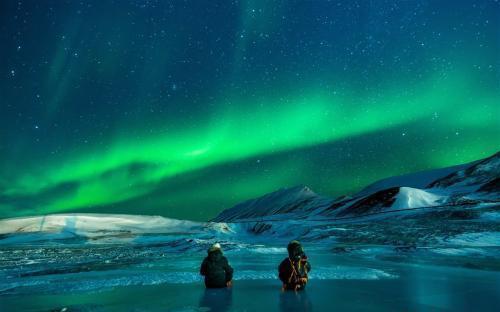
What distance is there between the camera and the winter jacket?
10625mm

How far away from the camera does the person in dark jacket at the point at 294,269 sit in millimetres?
9883

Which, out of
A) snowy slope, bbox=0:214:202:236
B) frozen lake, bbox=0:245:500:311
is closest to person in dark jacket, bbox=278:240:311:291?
frozen lake, bbox=0:245:500:311

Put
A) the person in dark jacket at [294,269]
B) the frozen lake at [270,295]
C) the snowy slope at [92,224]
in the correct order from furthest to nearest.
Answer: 1. the snowy slope at [92,224]
2. the person in dark jacket at [294,269]
3. the frozen lake at [270,295]

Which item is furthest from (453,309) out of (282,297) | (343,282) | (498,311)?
(343,282)

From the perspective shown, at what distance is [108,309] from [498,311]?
7.34 m

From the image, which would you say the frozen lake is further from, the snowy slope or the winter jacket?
the snowy slope

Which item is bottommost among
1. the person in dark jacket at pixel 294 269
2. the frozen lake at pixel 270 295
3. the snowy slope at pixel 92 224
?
the frozen lake at pixel 270 295

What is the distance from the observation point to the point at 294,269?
9844mm

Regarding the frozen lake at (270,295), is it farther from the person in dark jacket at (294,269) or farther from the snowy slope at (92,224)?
the snowy slope at (92,224)

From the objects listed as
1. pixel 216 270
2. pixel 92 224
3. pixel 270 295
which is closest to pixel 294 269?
pixel 270 295

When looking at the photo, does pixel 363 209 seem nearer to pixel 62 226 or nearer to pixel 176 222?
pixel 176 222

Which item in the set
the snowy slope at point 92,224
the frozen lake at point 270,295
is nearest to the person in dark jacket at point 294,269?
the frozen lake at point 270,295

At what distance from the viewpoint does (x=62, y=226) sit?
141 m

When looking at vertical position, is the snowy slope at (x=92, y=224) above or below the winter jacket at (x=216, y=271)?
above
